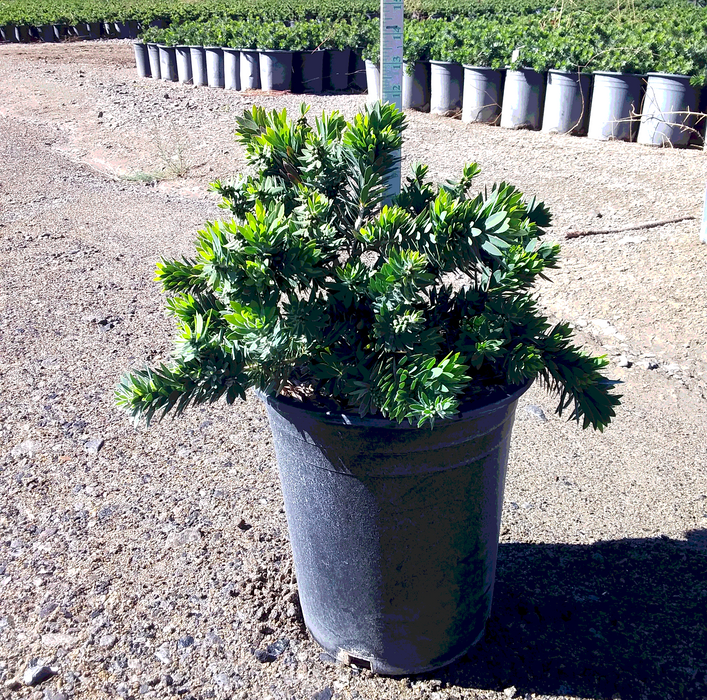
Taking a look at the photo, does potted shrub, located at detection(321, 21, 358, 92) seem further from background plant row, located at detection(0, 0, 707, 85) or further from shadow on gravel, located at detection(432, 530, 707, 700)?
shadow on gravel, located at detection(432, 530, 707, 700)

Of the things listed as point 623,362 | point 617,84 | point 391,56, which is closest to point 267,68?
point 617,84

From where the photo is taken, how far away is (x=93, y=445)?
10.6 feet

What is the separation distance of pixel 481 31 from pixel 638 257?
19.0ft

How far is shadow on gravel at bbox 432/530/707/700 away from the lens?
204cm

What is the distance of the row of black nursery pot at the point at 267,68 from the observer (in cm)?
1202

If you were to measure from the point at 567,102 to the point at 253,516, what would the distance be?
736 cm

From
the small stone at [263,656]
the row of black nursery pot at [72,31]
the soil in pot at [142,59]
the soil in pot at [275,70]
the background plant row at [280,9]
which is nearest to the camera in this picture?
the small stone at [263,656]

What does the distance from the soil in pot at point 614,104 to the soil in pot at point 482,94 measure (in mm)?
1366

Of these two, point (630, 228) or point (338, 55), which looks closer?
point (630, 228)

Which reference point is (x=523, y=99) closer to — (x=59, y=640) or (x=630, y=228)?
(x=630, y=228)

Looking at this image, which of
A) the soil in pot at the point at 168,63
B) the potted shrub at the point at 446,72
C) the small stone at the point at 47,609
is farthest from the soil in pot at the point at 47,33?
the small stone at the point at 47,609

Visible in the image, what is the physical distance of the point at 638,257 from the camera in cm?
486

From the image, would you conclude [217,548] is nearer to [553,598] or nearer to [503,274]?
[553,598]

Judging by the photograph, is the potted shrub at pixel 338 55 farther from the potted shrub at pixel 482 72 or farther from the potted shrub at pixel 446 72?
the potted shrub at pixel 482 72
